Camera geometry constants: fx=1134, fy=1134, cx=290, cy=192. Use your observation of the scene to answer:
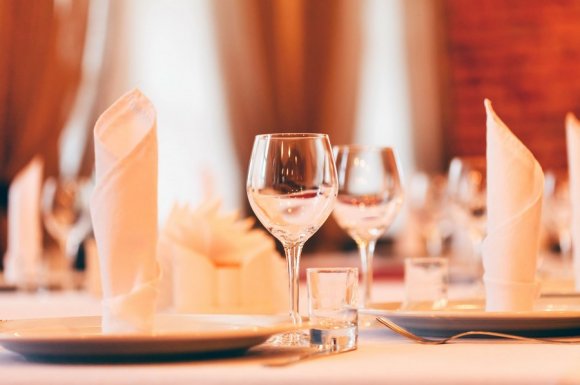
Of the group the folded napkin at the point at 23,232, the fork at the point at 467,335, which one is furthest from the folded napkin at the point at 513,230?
the folded napkin at the point at 23,232

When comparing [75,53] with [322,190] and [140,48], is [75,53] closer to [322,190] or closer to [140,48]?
[140,48]

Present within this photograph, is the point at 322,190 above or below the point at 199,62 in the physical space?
below

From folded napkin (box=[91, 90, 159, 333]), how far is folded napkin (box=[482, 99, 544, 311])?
0.46m

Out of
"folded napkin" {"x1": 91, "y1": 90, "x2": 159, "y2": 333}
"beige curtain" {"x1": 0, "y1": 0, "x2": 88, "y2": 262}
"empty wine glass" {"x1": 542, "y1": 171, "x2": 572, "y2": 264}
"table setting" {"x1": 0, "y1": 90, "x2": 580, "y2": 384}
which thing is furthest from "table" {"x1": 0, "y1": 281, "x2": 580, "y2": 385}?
"beige curtain" {"x1": 0, "y1": 0, "x2": 88, "y2": 262}

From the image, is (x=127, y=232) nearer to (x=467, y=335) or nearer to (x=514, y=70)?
(x=467, y=335)

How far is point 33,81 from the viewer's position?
552cm

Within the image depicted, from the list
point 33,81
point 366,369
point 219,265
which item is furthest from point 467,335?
point 33,81

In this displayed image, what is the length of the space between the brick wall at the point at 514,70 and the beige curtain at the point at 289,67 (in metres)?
0.64

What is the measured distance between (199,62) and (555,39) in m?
2.11

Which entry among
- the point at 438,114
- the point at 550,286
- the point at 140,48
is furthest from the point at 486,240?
the point at 438,114

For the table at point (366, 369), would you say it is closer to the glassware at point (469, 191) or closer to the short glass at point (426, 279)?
the short glass at point (426, 279)

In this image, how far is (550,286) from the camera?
2.17m

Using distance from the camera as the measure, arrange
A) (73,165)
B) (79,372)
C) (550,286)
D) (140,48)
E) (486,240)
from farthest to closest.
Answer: (140,48), (73,165), (550,286), (486,240), (79,372)

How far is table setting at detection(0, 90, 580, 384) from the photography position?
1.05 meters
